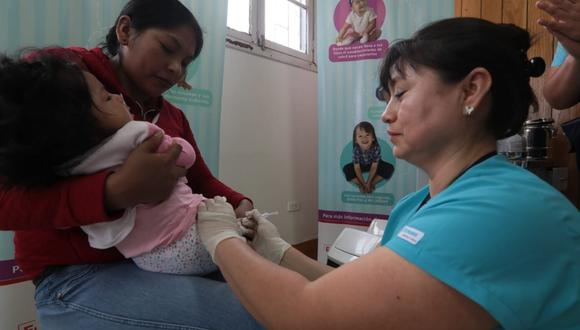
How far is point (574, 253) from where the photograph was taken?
53 centimetres

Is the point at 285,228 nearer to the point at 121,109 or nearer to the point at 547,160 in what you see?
the point at 547,160

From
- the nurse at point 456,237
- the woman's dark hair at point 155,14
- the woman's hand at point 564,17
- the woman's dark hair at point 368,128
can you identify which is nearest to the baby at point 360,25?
the woman's dark hair at point 368,128

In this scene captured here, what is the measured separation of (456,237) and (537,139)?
3.84ft

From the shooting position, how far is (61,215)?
67cm

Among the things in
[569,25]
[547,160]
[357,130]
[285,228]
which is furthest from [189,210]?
[285,228]

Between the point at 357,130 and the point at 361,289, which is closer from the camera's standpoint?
the point at 361,289

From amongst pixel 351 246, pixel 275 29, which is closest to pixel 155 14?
pixel 351 246

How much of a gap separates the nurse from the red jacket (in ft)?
0.77

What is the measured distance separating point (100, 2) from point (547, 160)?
1.82 m

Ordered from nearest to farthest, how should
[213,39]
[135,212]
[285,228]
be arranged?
[135,212] < [213,39] < [285,228]

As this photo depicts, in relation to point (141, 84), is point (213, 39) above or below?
above

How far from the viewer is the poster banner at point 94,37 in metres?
1.30

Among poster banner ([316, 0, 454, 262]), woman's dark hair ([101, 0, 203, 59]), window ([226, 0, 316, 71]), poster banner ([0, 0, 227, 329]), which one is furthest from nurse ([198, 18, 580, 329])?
window ([226, 0, 316, 71])

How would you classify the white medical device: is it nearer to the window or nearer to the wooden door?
the wooden door
